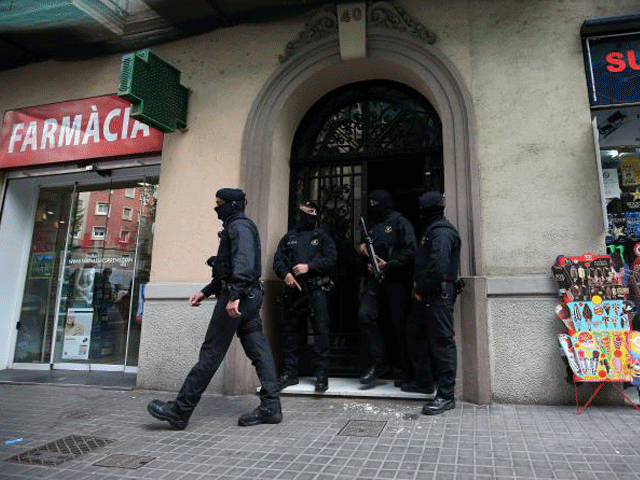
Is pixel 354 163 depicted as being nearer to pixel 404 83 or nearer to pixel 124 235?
pixel 404 83

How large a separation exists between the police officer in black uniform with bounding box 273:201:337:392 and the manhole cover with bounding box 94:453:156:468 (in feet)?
6.73

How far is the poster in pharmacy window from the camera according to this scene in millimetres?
7090

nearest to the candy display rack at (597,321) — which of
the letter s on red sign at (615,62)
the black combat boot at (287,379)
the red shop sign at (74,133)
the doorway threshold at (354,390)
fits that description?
the doorway threshold at (354,390)

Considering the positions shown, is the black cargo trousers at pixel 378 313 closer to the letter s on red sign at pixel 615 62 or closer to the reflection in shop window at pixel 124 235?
the letter s on red sign at pixel 615 62

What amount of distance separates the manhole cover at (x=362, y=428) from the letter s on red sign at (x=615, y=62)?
174 inches

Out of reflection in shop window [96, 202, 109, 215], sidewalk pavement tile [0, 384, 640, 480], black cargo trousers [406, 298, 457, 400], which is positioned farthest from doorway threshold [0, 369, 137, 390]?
black cargo trousers [406, 298, 457, 400]

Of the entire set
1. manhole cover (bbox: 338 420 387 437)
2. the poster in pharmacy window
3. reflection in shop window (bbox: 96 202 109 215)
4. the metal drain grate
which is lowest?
the metal drain grate

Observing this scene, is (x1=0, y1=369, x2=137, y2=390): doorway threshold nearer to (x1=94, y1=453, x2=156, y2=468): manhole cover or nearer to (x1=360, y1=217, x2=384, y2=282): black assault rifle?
(x1=94, y1=453, x2=156, y2=468): manhole cover

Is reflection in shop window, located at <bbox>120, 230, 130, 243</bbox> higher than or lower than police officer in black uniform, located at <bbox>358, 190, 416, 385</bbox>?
higher

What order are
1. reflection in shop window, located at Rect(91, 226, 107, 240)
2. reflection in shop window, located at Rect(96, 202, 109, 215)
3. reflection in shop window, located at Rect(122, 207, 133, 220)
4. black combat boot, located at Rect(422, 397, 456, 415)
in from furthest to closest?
1. reflection in shop window, located at Rect(96, 202, 109, 215)
2. reflection in shop window, located at Rect(91, 226, 107, 240)
3. reflection in shop window, located at Rect(122, 207, 133, 220)
4. black combat boot, located at Rect(422, 397, 456, 415)

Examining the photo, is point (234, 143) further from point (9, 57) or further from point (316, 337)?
point (9, 57)

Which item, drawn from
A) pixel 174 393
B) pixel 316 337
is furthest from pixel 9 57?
pixel 316 337

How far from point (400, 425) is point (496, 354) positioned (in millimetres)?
1374

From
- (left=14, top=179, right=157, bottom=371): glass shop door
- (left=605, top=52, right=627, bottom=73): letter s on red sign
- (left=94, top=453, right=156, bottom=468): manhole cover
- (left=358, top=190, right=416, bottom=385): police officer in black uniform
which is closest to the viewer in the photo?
(left=94, top=453, right=156, bottom=468): manhole cover
